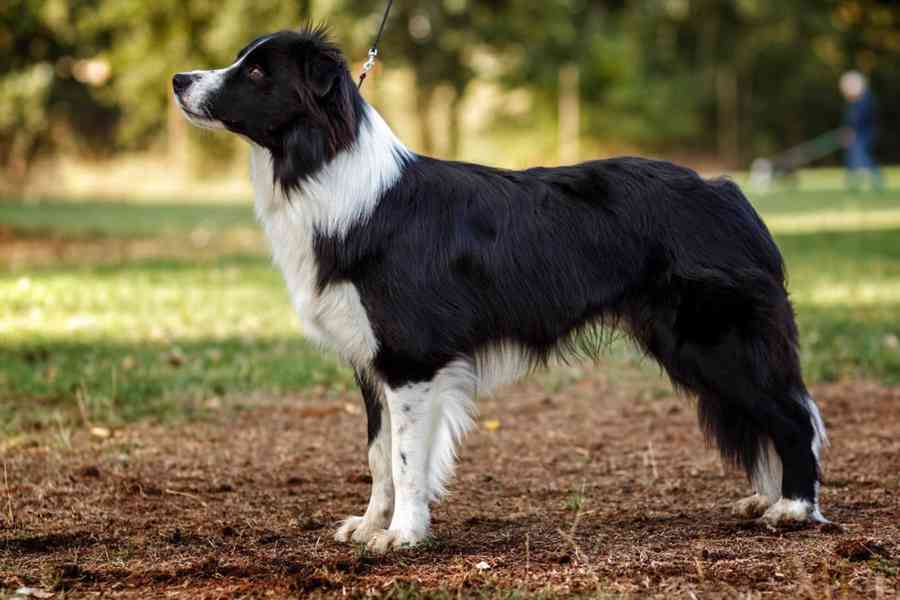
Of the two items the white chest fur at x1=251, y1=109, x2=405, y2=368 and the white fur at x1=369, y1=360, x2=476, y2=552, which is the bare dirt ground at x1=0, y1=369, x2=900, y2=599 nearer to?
the white fur at x1=369, y1=360, x2=476, y2=552

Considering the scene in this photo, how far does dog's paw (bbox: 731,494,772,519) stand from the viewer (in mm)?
4887

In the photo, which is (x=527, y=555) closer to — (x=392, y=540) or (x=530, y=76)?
(x=392, y=540)

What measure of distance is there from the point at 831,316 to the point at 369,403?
6324 millimetres

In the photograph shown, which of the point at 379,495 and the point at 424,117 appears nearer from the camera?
the point at 379,495

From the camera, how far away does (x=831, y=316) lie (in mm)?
9938

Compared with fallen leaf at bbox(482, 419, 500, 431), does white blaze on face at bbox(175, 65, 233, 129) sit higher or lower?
higher

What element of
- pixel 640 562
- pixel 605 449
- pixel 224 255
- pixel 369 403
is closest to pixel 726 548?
pixel 640 562

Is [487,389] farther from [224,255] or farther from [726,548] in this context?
[224,255]

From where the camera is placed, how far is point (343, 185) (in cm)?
447

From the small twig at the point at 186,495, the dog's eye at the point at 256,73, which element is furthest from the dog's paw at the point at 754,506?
the dog's eye at the point at 256,73

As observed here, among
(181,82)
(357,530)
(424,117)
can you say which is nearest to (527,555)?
(357,530)

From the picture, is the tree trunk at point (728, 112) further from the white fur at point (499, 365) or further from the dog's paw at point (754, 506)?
the white fur at point (499, 365)

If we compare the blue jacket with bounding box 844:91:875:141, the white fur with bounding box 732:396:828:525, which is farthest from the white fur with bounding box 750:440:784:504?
the blue jacket with bounding box 844:91:875:141

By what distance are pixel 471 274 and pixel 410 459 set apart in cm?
79
